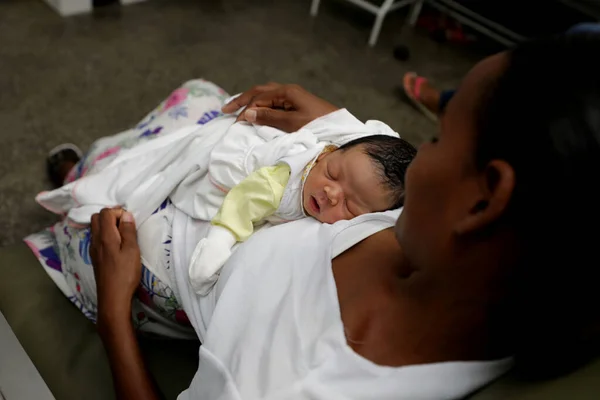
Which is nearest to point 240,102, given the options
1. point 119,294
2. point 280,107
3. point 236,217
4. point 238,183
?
point 280,107

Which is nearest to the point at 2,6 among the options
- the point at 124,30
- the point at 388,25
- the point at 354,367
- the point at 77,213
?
the point at 124,30

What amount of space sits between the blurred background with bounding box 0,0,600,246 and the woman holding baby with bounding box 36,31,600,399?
3.62 feet

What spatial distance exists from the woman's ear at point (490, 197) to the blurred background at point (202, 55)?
4.66ft

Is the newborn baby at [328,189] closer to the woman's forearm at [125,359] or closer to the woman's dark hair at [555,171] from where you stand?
the woman's forearm at [125,359]

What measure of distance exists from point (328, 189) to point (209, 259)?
0.26m

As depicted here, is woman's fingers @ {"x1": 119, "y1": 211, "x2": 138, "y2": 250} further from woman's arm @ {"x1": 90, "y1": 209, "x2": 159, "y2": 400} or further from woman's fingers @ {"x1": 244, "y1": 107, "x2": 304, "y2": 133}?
woman's fingers @ {"x1": 244, "y1": 107, "x2": 304, "y2": 133}

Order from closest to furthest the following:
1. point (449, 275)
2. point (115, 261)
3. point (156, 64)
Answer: point (449, 275) < point (115, 261) < point (156, 64)

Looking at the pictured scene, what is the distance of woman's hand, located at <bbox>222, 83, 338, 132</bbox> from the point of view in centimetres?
118

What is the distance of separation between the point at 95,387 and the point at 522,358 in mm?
690

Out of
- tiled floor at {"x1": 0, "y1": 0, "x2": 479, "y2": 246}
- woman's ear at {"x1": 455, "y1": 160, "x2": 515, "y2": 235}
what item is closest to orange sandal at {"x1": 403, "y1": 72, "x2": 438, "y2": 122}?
tiled floor at {"x1": 0, "y1": 0, "x2": 479, "y2": 246}

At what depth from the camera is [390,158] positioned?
3.34 ft

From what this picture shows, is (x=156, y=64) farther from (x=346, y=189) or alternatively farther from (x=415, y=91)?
(x=346, y=189)

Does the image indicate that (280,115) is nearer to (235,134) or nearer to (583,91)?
(235,134)

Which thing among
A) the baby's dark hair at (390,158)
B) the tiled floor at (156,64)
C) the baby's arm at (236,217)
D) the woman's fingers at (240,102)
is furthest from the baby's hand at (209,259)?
the tiled floor at (156,64)
